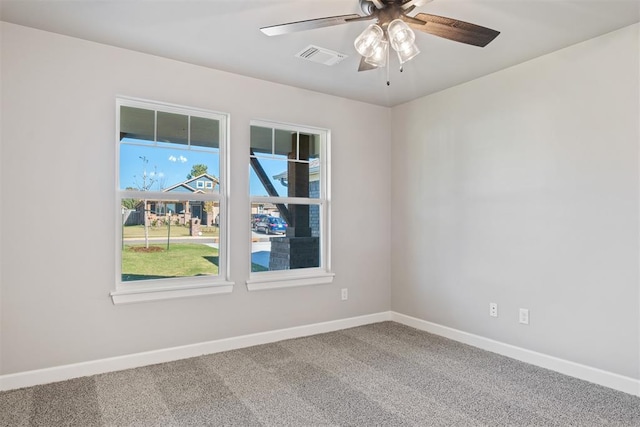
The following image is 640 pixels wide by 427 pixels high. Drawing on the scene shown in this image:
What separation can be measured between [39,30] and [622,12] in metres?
3.90

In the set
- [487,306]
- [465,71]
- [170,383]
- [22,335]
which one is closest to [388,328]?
[487,306]

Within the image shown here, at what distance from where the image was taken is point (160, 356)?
326 cm

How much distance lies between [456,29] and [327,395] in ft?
7.63

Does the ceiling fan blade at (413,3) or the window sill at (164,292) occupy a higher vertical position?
the ceiling fan blade at (413,3)

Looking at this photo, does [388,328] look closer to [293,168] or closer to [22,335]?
[293,168]

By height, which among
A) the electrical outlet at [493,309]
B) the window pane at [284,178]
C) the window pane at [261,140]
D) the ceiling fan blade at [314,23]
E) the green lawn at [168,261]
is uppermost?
the ceiling fan blade at [314,23]

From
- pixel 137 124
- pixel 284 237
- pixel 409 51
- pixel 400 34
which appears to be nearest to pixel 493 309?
pixel 284 237

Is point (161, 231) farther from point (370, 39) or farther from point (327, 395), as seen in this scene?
point (370, 39)

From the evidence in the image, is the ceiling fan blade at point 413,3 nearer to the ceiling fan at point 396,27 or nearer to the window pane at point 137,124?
the ceiling fan at point 396,27

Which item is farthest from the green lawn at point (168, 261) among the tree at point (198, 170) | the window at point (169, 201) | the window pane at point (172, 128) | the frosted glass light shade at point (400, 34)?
the frosted glass light shade at point (400, 34)

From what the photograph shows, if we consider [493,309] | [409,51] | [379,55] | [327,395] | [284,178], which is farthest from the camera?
[284,178]

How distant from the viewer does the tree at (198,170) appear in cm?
356

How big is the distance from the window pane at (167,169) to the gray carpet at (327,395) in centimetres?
147

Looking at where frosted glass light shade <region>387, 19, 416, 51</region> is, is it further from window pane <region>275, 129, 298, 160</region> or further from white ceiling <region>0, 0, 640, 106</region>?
window pane <region>275, 129, 298, 160</region>
